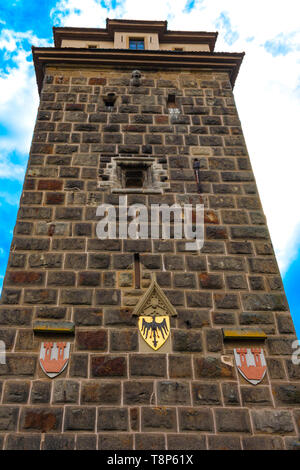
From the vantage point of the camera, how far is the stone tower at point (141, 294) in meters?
3.93

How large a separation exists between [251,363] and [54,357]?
2191 mm

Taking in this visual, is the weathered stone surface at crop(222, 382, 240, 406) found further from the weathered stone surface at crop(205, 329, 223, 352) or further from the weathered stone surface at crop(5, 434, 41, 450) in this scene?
the weathered stone surface at crop(5, 434, 41, 450)

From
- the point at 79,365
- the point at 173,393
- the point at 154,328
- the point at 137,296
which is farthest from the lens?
the point at 137,296

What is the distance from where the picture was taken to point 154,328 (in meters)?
4.48

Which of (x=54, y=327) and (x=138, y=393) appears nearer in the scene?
(x=138, y=393)

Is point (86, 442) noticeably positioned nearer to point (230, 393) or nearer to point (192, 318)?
point (230, 393)

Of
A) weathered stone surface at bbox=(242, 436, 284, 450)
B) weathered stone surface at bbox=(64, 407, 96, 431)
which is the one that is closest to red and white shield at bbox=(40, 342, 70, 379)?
weathered stone surface at bbox=(64, 407, 96, 431)

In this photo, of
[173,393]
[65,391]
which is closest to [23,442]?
[65,391]

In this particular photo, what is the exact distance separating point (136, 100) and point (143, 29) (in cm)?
361

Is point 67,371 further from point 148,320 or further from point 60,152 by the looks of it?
point 60,152

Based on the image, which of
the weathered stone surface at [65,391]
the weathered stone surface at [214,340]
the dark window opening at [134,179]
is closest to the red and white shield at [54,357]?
the weathered stone surface at [65,391]

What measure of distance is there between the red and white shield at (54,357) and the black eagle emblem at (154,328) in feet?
2.90

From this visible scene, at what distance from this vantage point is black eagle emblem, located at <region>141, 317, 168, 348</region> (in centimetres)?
444
